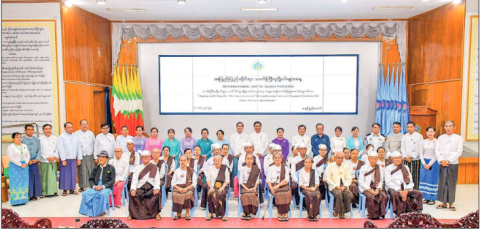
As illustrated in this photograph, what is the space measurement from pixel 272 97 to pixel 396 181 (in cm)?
381

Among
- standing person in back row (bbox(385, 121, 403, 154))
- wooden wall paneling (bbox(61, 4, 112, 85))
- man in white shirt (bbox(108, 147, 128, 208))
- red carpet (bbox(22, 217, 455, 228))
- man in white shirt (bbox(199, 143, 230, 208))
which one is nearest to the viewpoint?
red carpet (bbox(22, 217, 455, 228))

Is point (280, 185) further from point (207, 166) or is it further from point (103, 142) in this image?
point (103, 142)

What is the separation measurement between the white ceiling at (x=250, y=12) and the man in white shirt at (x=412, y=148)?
8.86ft

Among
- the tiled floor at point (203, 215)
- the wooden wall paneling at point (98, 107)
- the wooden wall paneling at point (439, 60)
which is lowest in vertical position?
the tiled floor at point (203, 215)

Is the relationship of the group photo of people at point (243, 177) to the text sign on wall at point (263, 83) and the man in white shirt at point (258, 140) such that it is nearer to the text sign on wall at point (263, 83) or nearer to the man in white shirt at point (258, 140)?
the man in white shirt at point (258, 140)

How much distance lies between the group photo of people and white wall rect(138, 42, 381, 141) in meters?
1.78

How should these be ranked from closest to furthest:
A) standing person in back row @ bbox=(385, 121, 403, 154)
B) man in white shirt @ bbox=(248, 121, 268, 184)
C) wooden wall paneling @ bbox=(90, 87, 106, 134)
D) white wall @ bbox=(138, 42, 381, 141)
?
standing person in back row @ bbox=(385, 121, 403, 154), man in white shirt @ bbox=(248, 121, 268, 184), wooden wall paneling @ bbox=(90, 87, 106, 134), white wall @ bbox=(138, 42, 381, 141)

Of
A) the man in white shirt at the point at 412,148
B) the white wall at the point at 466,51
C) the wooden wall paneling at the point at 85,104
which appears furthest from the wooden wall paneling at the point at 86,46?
the white wall at the point at 466,51

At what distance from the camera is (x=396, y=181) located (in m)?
4.95

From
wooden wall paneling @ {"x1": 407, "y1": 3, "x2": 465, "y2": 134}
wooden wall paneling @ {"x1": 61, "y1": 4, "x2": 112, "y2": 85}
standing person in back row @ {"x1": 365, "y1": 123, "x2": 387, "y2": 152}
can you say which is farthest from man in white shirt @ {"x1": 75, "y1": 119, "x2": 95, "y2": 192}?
wooden wall paneling @ {"x1": 407, "y1": 3, "x2": 465, "y2": 134}

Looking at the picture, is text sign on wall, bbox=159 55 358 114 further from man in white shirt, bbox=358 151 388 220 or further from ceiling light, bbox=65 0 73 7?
man in white shirt, bbox=358 151 388 220

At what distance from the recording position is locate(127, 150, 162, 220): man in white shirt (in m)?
4.80

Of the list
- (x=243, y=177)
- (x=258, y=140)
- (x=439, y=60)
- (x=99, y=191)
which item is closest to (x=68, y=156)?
(x=99, y=191)

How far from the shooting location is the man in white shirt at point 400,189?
4.80 m
